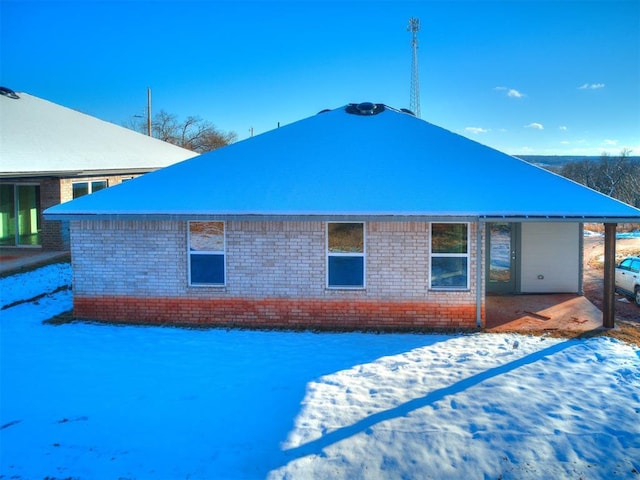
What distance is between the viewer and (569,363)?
8.89 metres

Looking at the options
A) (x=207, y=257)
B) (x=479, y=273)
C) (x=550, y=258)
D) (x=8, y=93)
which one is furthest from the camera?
(x=8, y=93)

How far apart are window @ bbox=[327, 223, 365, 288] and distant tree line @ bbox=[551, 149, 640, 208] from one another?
55.5 meters

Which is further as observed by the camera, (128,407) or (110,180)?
(110,180)

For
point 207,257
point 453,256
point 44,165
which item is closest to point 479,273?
point 453,256

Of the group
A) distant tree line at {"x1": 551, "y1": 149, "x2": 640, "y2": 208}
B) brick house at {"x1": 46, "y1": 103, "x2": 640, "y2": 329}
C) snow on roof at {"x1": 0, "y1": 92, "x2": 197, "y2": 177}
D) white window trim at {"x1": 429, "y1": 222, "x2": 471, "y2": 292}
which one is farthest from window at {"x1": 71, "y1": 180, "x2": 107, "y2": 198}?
distant tree line at {"x1": 551, "y1": 149, "x2": 640, "y2": 208}

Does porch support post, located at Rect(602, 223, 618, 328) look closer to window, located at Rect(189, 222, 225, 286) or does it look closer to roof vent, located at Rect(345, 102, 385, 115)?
roof vent, located at Rect(345, 102, 385, 115)

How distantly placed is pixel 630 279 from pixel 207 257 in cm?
1175

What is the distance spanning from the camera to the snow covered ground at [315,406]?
6.05 metres

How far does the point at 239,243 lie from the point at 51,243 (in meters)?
11.9

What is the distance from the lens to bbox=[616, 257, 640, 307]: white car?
1452cm

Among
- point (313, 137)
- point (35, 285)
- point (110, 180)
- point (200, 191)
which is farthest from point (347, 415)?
point (110, 180)

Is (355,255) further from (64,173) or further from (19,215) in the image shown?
(19,215)

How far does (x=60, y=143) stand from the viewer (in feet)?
75.4

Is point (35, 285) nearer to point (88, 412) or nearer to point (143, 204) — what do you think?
point (143, 204)
